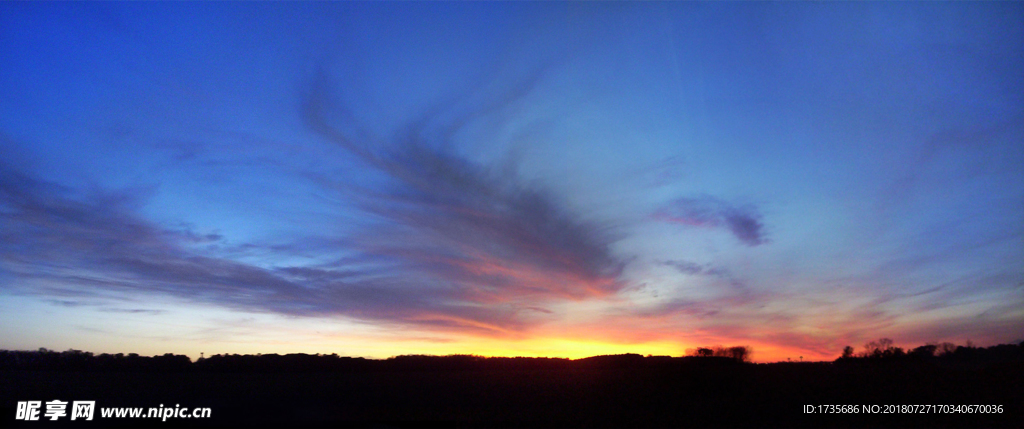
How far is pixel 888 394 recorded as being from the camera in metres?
48.7

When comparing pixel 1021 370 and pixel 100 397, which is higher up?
pixel 1021 370

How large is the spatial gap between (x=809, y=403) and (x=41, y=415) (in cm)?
5894

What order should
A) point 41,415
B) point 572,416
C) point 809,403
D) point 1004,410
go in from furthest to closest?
1. point 809,403
2. point 1004,410
3. point 572,416
4. point 41,415

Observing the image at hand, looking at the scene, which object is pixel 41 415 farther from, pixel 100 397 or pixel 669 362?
pixel 669 362

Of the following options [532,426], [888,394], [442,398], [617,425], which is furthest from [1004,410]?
[442,398]

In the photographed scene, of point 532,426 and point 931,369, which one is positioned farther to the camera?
point 931,369

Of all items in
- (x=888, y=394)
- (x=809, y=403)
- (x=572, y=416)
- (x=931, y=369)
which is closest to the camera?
(x=572, y=416)

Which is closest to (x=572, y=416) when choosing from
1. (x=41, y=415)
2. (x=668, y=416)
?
(x=668, y=416)

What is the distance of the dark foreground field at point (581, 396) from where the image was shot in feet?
107

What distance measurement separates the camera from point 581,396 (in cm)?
4900

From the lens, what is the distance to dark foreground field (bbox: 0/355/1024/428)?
32.8 meters

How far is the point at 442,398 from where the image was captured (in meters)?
48.9

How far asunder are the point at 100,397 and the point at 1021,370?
108m

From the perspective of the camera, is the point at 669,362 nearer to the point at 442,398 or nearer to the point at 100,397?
the point at 442,398
